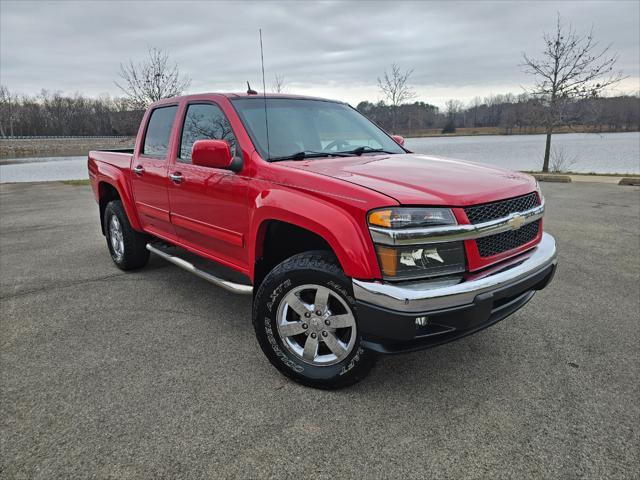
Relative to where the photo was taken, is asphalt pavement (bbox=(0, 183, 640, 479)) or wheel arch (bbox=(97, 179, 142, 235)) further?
wheel arch (bbox=(97, 179, 142, 235))

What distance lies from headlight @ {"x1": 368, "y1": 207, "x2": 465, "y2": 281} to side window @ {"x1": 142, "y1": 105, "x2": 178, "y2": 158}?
8.71 ft

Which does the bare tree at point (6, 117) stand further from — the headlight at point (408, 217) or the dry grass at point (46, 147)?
the headlight at point (408, 217)

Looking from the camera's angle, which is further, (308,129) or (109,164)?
(109,164)

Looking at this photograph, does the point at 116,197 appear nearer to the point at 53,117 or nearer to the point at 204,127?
the point at 204,127

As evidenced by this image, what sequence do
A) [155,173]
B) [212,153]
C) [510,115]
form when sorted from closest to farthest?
[212,153] → [155,173] → [510,115]

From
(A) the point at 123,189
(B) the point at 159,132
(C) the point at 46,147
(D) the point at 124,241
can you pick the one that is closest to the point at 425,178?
(B) the point at 159,132

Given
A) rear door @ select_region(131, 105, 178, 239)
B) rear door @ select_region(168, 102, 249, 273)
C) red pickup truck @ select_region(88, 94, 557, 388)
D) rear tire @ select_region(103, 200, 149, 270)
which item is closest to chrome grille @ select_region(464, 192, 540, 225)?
red pickup truck @ select_region(88, 94, 557, 388)

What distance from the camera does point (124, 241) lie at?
16.5 ft

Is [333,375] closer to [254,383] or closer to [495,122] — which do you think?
[254,383]

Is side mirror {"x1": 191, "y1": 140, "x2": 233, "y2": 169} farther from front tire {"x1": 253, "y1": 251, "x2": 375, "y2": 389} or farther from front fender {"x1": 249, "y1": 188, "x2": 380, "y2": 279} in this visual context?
front tire {"x1": 253, "y1": 251, "x2": 375, "y2": 389}

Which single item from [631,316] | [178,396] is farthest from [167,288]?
[631,316]

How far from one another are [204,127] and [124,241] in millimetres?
2056

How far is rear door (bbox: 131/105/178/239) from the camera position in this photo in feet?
13.7

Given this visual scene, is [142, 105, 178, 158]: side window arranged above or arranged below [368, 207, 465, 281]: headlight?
above
